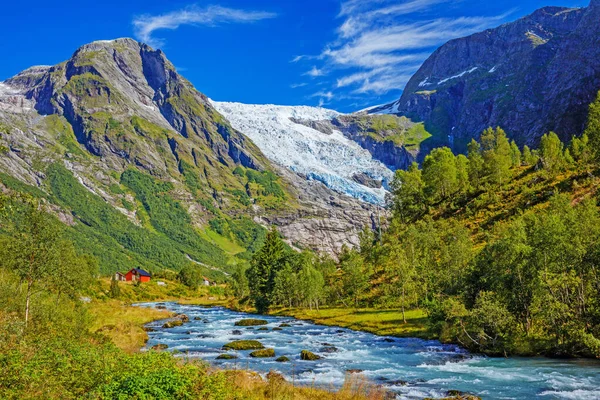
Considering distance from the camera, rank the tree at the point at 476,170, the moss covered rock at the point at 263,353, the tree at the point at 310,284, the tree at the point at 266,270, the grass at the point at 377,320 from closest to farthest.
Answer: the moss covered rock at the point at 263,353
the grass at the point at 377,320
the tree at the point at 310,284
the tree at the point at 266,270
the tree at the point at 476,170

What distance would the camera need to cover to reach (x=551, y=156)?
123m

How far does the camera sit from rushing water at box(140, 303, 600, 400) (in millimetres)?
32719

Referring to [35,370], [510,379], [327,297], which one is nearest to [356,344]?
[510,379]

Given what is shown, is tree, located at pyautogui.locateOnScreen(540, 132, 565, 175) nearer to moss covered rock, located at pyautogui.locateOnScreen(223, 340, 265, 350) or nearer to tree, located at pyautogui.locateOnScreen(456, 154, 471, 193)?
tree, located at pyautogui.locateOnScreen(456, 154, 471, 193)

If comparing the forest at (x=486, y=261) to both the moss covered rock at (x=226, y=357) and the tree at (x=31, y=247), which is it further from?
the tree at (x=31, y=247)

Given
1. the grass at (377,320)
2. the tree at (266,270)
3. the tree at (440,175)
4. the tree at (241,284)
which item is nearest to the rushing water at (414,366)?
the grass at (377,320)

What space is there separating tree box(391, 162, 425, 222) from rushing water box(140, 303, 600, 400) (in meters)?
83.3

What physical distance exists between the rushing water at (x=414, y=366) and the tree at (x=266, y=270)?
54.0 metres

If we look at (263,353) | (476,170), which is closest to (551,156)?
(476,170)

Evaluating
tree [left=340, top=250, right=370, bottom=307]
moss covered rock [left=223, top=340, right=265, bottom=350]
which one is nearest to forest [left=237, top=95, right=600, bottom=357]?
tree [left=340, top=250, right=370, bottom=307]

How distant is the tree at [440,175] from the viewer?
136 meters

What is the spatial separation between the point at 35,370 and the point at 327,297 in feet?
344

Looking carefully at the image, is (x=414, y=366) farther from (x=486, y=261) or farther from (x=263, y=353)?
(x=486, y=261)

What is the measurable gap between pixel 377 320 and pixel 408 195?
7505cm
